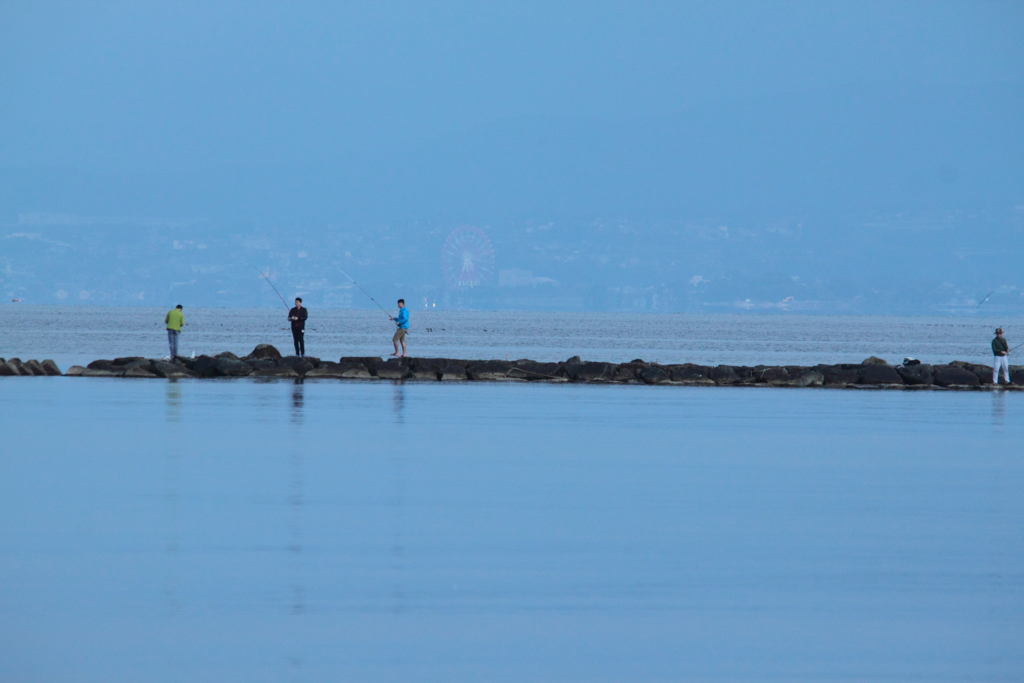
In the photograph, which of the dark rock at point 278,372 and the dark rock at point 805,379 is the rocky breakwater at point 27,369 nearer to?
the dark rock at point 278,372

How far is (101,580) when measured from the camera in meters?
7.11

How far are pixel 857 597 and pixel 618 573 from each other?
1401mm

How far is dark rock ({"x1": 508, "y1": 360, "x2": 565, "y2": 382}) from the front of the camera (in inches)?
1049

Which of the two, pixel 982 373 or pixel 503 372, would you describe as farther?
pixel 982 373

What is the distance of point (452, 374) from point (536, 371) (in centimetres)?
184

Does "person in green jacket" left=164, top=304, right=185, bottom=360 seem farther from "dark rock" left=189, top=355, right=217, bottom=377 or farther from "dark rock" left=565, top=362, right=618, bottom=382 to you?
"dark rock" left=565, top=362, right=618, bottom=382

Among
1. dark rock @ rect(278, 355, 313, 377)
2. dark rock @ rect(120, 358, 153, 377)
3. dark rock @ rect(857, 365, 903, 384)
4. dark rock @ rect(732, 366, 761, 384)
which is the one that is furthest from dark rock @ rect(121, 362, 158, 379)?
dark rock @ rect(857, 365, 903, 384)

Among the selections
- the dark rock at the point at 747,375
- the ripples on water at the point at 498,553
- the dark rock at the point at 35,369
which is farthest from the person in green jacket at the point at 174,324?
the dark rock at the point at 747,375

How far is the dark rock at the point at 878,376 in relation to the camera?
27.3 meters

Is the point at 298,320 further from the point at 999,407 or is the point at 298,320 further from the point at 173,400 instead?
the point at 999,407

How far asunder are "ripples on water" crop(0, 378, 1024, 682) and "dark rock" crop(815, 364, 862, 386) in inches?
460

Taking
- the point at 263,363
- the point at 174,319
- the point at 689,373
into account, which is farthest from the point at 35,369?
the point at 689,373

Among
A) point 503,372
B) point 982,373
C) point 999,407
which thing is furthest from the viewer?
point 982,373

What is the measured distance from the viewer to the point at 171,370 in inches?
1007
